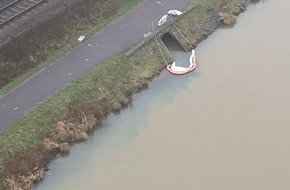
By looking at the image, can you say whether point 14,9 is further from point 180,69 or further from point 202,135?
point 202,135

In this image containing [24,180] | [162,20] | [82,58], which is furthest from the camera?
[162,20]

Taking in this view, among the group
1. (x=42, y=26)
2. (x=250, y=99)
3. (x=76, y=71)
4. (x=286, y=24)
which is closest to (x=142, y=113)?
(x=76, y=71)

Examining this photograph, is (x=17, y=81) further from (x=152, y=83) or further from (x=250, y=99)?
(x=250, y=99)

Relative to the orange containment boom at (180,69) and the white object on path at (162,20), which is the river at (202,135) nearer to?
the orange containment boom at (180,69)

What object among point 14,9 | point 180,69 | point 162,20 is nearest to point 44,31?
point 14,9

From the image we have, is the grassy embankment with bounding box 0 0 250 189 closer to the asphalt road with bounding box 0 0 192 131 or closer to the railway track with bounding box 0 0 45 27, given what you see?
the asphalt road with bounding box 0 0 192 131

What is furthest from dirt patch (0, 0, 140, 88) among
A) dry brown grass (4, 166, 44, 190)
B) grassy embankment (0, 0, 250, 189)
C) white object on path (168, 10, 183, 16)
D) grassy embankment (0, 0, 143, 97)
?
dry brown grass (4, 166, 44, 190)

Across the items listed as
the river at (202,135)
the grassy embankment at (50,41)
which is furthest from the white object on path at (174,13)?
the river at (202,135)
